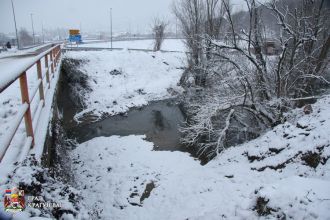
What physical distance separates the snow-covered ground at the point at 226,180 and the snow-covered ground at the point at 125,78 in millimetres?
8087

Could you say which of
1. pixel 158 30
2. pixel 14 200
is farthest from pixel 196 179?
pixel 158 30

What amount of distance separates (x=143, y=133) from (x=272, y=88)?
23.5ft

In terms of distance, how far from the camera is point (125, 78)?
79.8ft

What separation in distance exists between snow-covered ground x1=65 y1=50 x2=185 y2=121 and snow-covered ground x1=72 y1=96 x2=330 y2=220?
8.09 m

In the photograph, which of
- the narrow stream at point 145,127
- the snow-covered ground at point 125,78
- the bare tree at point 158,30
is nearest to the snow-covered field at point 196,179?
the narrow stream at point 145,127

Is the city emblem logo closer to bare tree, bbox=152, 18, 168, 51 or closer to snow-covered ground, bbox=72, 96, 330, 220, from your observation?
snow-covered ground, bbox=72, 96, 330, 220

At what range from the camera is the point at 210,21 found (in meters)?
17.3

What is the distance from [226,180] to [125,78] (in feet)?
60.1

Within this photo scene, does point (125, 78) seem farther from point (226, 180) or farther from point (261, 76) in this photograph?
point (226, 180)

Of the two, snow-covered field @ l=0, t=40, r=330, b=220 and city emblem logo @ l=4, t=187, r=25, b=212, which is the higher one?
city emblem logo @ l=4, t=187, r=25, b=212

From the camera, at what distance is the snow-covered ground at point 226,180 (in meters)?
4.70

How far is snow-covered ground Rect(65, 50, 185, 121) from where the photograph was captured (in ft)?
64.5

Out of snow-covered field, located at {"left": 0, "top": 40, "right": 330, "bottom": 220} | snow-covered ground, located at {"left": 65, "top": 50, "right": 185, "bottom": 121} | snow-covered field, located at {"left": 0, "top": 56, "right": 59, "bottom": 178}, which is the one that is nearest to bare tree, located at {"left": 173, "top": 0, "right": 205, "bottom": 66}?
snow-covered ground, located at {"left": 65, "top": 50, "right": 185, "bottom": 121}

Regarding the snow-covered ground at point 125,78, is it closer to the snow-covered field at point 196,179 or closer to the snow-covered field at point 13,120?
the snow-covered field at point 196,179
